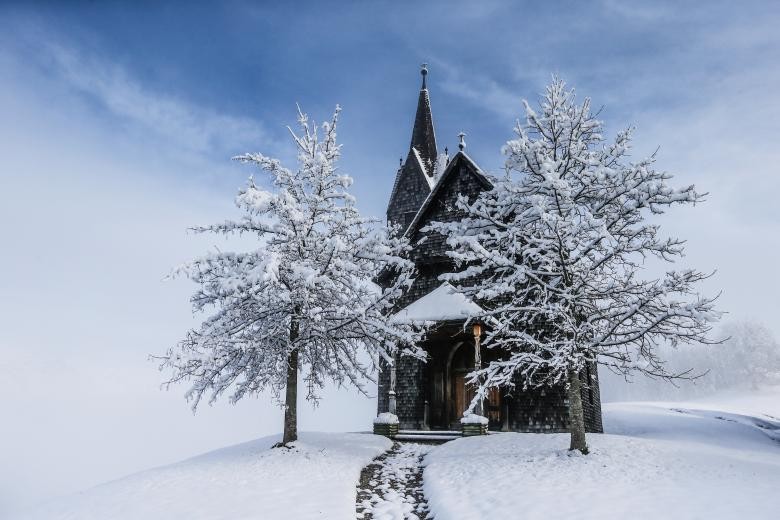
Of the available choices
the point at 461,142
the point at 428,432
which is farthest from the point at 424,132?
the point at 428,432

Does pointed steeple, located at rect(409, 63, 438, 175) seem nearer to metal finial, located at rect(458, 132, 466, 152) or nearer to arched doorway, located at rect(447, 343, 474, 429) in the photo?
metal finial, located at rect(458, 132, 466, 152)

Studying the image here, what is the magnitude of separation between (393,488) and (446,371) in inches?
356

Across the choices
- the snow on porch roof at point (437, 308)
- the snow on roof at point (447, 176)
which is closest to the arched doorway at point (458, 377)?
the snow on porch roof at point (437, 308)

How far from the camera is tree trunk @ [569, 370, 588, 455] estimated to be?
1248cm

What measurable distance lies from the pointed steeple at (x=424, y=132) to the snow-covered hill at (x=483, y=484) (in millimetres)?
15615

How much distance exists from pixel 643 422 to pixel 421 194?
15004mm

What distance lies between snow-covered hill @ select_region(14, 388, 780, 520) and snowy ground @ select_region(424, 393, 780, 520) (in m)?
0.02

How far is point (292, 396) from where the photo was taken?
14680mm

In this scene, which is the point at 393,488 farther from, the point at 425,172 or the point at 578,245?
the point at 425,172

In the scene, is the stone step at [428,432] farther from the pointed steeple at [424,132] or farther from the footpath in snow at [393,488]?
the pointed steeple at [424,132]

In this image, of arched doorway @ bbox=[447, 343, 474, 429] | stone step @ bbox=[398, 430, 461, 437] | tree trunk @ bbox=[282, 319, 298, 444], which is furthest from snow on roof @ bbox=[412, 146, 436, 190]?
tree trunk @ bbox=[282, 319, 298, 444]

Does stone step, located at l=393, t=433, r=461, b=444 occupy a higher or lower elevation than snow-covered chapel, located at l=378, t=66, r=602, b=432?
lower

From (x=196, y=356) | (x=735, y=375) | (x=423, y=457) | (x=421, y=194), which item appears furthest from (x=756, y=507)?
(x=735, y=375)

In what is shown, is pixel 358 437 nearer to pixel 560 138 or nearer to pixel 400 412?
pixel 400 412
